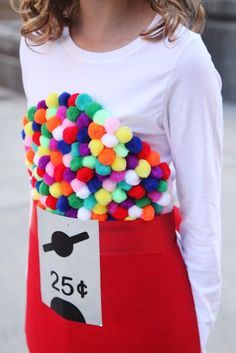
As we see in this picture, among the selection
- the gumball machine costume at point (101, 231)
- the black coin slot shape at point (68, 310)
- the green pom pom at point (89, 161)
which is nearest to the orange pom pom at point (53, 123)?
the gumball machine costume at point (101, 231)

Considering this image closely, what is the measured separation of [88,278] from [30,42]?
0.58 meters

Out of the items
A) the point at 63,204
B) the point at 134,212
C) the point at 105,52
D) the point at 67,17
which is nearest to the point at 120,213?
the point at 134,212

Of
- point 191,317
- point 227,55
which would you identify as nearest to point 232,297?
point 191,317

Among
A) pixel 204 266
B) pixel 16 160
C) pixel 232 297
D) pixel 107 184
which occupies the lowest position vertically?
pixel 16 160

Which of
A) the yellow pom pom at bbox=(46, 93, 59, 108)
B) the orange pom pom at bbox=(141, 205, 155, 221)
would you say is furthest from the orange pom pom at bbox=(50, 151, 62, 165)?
the orange pom pom at bbox=(141, 205, 155, 221)

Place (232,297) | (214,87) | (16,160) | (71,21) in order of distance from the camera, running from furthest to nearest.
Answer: (16,160), (232,297), (71,21), (214,87)

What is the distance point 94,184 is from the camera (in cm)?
130

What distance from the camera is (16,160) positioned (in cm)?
501

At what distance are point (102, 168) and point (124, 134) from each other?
0.28 ft

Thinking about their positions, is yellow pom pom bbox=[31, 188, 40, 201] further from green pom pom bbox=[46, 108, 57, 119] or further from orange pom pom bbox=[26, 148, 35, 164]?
green pom pom bbox=[46, 108, 57, 119]

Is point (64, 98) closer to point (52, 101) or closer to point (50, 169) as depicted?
point (52, 101)

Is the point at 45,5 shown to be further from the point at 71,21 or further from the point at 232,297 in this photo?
the point at 232,297

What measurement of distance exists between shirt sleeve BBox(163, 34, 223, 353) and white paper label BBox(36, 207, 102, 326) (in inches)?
8.1

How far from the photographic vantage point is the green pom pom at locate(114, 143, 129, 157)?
1.27 meters
